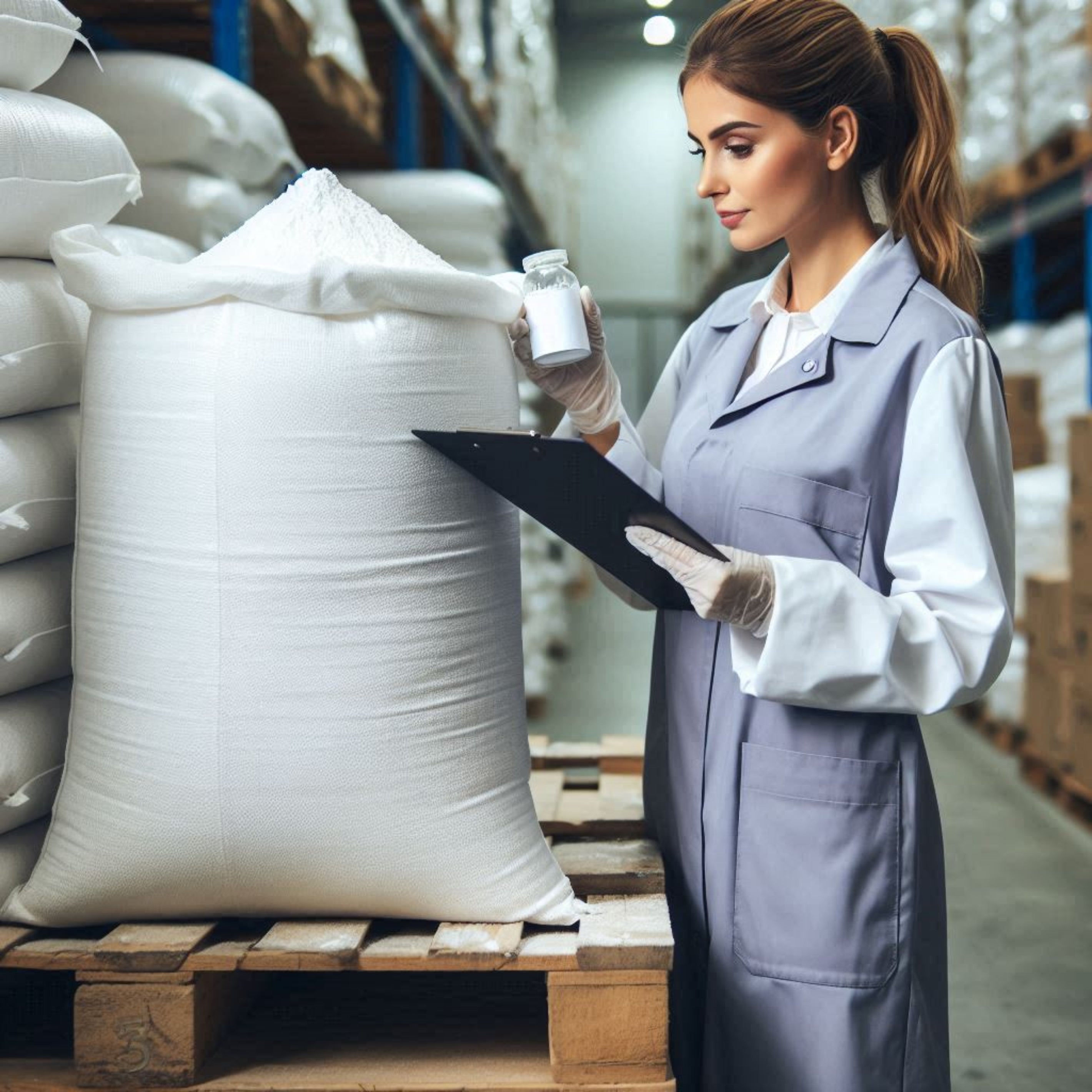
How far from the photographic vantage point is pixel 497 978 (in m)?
1.72

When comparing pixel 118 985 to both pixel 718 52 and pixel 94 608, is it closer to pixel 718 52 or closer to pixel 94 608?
pixel 94 608

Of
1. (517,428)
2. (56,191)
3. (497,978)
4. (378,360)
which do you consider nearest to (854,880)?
(497,978)

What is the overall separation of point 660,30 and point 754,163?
49.4 feet

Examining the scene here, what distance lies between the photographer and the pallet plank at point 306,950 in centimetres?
136

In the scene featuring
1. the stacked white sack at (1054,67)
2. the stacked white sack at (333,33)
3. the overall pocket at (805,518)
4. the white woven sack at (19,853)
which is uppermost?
the stacked white sack at (1054,67)

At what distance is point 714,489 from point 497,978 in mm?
706

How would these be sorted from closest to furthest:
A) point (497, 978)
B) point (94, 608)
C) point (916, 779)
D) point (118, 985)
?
point (118, 985)
point (94, 608)
point (916, 779)
point (497, 978)

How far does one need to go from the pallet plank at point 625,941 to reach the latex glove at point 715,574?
1.14ft

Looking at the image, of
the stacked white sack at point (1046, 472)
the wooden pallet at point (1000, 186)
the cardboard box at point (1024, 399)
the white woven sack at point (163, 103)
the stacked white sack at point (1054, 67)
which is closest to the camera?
the white woven sack at point (163, 103)

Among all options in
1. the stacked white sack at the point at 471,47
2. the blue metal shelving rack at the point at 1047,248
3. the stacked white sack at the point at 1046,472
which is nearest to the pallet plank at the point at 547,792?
the blue metal shelving rack at the point at 1047,248

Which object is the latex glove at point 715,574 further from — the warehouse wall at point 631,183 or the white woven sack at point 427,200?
the warehouse wall at point 631,183

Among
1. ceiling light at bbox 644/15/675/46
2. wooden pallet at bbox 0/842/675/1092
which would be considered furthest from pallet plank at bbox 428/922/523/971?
ceiling light at bbox 644/15/675/46

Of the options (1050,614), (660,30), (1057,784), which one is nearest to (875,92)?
(1050,614)

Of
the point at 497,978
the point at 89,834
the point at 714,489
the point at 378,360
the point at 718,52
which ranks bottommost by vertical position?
the point at 497,978
